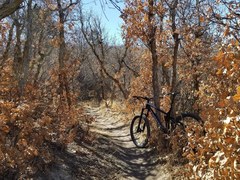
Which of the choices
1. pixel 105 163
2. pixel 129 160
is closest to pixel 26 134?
pixel 105 163

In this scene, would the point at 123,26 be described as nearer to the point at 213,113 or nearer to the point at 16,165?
the point at 16,165

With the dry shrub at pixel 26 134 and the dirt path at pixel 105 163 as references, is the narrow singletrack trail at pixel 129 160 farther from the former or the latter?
the dry shrub at pixel 26 134

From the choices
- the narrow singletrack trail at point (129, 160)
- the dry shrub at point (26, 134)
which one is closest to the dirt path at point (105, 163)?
the narrow singletrack trail at point (129, 160)

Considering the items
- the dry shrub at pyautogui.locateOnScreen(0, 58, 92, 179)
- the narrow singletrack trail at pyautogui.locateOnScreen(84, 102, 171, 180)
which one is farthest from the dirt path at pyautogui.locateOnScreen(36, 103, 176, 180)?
the dry shrub at pyautogui.locateOnScreen(0, 58, 92, 179)

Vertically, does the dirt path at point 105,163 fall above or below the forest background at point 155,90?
below

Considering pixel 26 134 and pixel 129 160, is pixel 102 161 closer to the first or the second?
pixel 129 160

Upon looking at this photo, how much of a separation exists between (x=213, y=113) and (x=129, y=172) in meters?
4.56

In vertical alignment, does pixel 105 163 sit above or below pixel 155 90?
below

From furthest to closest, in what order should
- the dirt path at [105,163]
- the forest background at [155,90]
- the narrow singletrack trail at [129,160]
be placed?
the narrow singletrack trail at [129,160], the dirt path at [105,163], the forest background at [155,90]

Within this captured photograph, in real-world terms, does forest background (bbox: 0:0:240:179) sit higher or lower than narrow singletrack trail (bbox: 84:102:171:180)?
higher

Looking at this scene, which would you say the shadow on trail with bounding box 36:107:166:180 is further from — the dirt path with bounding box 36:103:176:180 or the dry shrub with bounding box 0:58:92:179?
the dry shrub with bounding box 0:58:92:179

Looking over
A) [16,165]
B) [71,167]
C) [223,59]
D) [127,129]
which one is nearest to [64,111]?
[71,167]

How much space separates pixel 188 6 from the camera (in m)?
11.5

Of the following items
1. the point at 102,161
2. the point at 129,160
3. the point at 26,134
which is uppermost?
the point at 26,134
